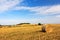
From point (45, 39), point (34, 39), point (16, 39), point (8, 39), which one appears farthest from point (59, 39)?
point (8, 39)

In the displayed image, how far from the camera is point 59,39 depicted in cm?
1209

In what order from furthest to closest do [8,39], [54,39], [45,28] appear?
[45,28]
[8,39]
[54,39]

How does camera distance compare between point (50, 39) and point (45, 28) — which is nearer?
point (50, 39)

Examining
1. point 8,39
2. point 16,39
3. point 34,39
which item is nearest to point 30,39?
point 34,39

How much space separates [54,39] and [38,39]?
145cm

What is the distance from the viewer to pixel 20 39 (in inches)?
499

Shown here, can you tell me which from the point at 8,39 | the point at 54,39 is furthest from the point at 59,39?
the point at 8,39

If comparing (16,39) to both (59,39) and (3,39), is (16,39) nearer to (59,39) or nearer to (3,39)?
(3,39)

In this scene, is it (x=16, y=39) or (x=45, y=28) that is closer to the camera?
(x=16, y=39)

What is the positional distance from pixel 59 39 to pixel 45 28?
6340 millimetres

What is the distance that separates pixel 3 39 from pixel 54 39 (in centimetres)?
490

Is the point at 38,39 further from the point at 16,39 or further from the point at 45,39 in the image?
the point at 16,39

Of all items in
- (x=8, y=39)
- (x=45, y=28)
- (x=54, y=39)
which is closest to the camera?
(x=54, y=39)

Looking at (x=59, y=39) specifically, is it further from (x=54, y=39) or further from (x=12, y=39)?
(x=12, y=39)
